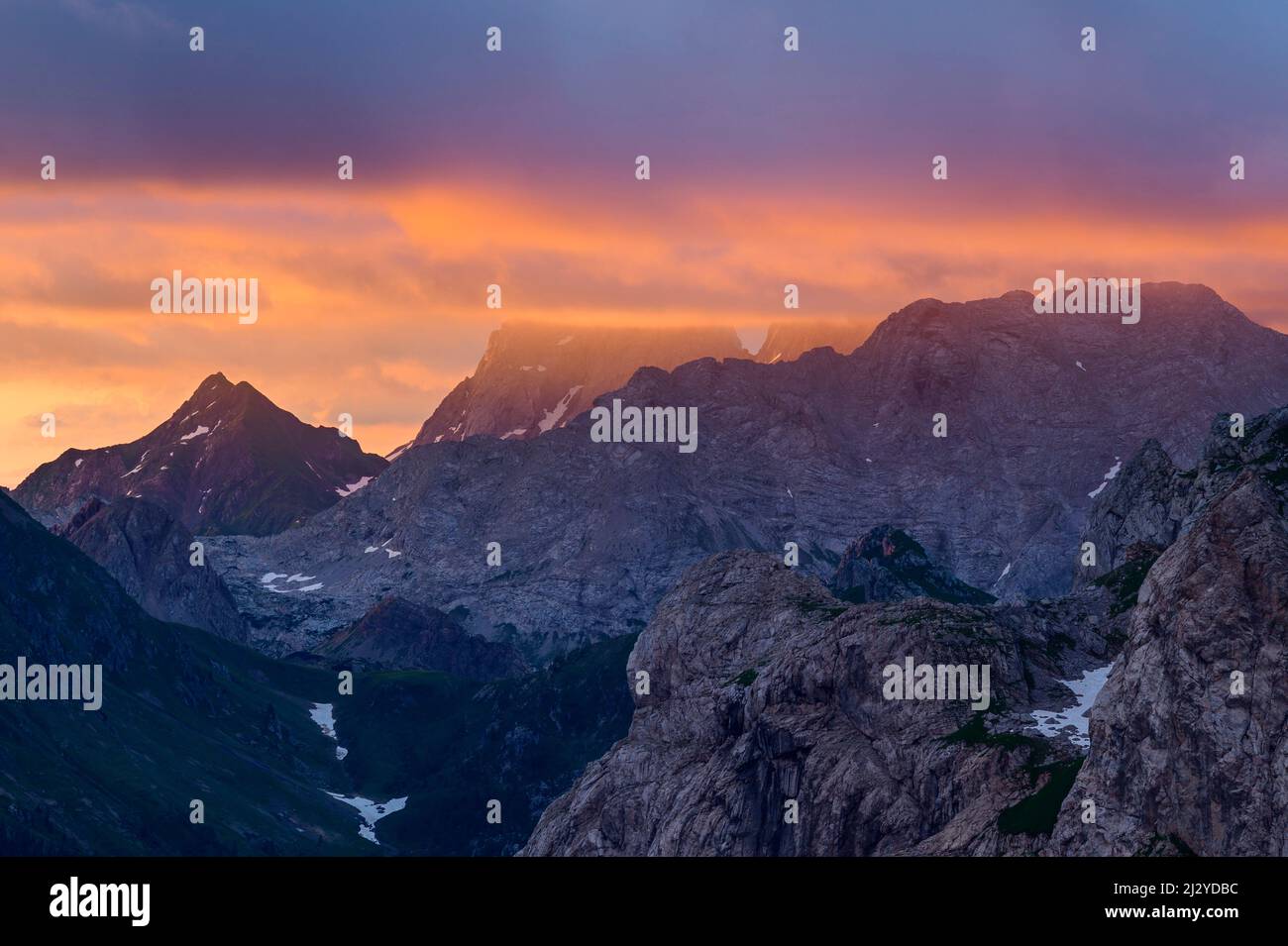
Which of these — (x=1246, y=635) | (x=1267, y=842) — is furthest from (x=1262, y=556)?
(x=1267, y=842)
